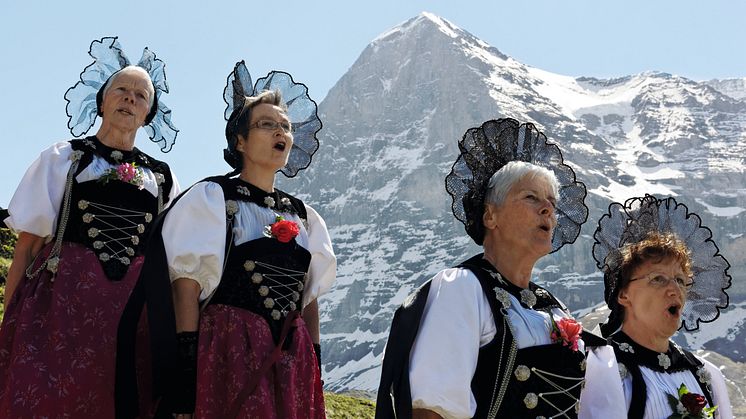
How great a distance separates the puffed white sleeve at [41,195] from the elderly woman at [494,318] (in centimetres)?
204

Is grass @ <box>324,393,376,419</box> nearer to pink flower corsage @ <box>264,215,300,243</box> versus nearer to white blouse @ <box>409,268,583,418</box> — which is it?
pink flower corsage @ <box>264,215,300,243</box>

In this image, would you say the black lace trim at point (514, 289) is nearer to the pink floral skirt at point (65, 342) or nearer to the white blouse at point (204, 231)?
the white blouse at point (204, 231)

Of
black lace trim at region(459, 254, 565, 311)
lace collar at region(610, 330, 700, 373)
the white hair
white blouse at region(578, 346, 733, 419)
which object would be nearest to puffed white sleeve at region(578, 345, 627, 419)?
white blouse at region(578, 346, 733, 419)

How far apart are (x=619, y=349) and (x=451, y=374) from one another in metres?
1.20

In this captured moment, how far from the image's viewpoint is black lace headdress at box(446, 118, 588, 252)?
4.09 m

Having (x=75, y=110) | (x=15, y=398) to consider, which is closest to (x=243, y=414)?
(x=15, y=398)

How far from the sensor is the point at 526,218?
3.89 meters

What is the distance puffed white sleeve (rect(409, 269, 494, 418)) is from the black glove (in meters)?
1.06

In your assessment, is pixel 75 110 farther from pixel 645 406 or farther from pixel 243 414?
pixel 645 406

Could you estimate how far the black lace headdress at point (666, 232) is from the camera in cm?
464

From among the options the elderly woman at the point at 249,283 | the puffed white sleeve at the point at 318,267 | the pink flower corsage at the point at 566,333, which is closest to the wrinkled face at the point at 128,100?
the elderly woman at the point at 249,283

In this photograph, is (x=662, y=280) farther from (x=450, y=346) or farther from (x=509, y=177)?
(x=450, y=346)

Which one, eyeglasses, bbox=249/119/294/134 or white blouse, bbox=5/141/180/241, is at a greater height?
eyeglasses, bbox=249/119/294/134

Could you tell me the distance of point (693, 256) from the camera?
4.78 m
